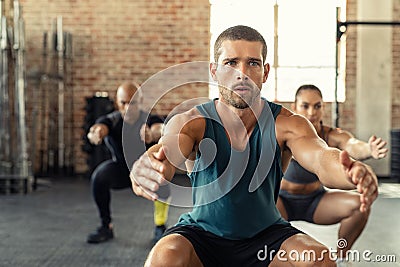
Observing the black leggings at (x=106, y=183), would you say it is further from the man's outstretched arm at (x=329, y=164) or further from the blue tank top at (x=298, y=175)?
the man's outstretched arm at (x=329, y=164)

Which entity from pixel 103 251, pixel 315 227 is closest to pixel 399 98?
pixel 315 227

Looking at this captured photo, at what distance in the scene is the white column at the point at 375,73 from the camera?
691cm

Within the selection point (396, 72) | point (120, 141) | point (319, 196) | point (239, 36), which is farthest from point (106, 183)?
point (396, 72)

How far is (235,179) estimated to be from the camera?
74.3 inches

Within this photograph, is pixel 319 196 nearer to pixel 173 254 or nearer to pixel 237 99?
pixel 237 99

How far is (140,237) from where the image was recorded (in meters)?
3.75

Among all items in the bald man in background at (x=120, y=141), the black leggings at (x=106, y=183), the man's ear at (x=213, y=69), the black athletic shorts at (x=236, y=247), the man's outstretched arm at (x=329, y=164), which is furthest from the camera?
the black leggings at (x=106, y=183)

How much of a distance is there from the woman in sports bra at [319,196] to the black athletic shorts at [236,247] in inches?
39.6

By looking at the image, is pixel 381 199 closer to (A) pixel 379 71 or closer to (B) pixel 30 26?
(A) pixel 379 71

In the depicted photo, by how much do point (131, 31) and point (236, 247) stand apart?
5.53 m

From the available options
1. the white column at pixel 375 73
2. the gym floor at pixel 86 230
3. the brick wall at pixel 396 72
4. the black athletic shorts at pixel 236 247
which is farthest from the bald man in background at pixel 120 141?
the brick wall at pixel 396 72

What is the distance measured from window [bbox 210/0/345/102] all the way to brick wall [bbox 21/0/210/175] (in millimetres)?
288

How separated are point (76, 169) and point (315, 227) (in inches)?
151

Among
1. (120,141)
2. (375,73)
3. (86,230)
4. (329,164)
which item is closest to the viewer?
(329,164)
